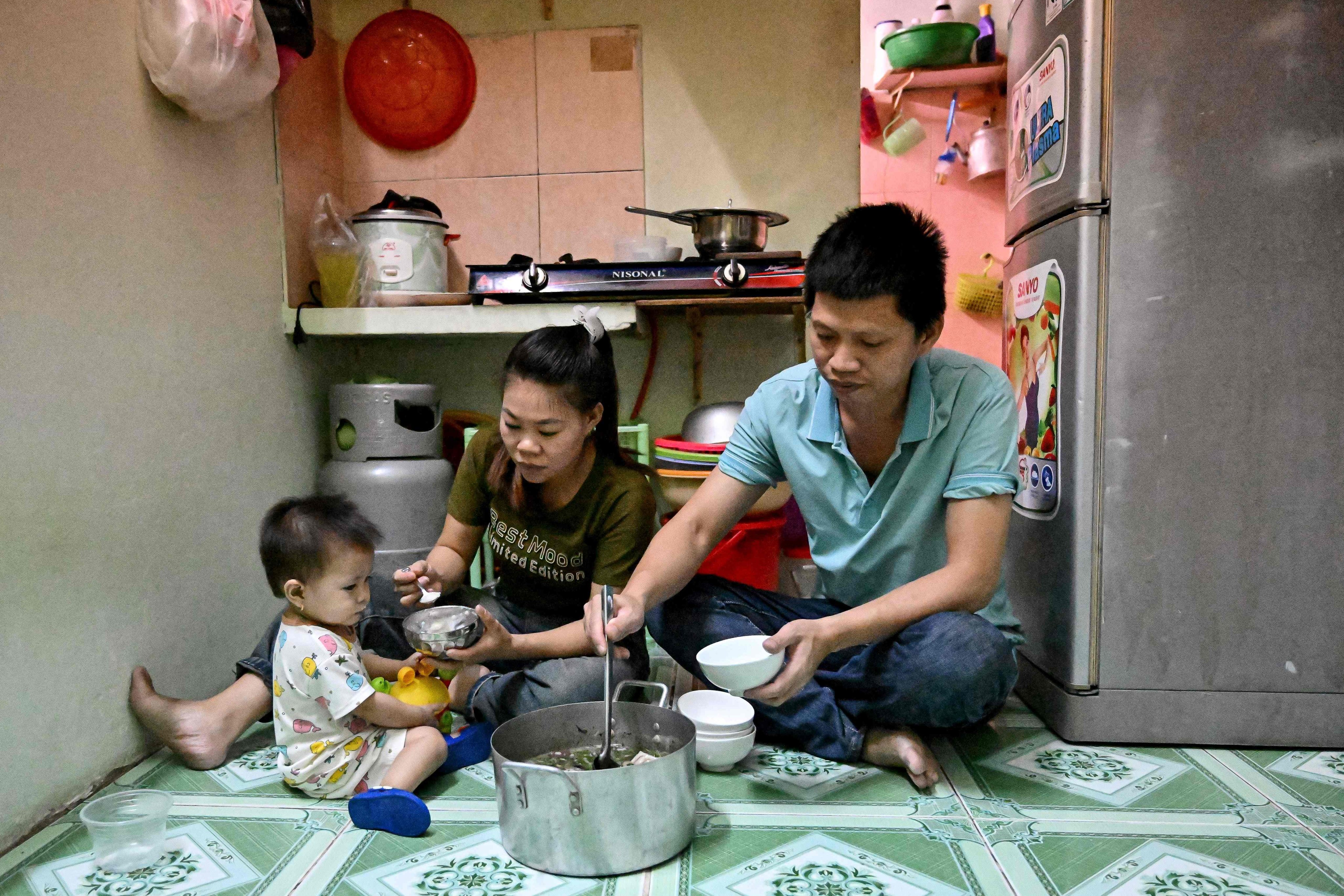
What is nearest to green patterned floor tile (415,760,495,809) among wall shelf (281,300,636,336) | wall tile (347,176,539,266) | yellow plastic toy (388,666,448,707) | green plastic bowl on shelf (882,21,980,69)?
yellow plastic toy (388,666,448,707)

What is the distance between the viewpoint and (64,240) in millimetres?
1307

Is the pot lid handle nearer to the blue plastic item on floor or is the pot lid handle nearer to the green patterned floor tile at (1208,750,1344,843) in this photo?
the blue plastic item on floor

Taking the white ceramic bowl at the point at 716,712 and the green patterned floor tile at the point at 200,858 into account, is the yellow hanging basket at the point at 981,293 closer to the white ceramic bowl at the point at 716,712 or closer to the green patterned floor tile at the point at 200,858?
the white ceramic bowl at the point at 716,712

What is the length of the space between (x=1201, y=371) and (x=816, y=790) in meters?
0.91

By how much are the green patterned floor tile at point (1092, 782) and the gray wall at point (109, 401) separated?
1.34 m

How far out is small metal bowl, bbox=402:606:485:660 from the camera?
129 cm

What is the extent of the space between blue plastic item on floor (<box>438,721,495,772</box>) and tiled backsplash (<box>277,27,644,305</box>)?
4.82 feet

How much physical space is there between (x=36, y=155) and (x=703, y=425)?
4.64ft

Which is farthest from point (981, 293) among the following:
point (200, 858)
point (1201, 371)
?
point (200, 858)

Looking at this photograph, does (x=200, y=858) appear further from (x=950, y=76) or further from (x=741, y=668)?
(x=950, y=76)

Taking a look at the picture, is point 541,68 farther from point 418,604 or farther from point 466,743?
point 466,743

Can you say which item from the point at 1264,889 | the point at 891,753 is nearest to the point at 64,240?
the point at 891,753

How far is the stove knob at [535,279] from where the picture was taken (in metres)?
2.07

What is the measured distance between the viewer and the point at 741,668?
3.58 feet
